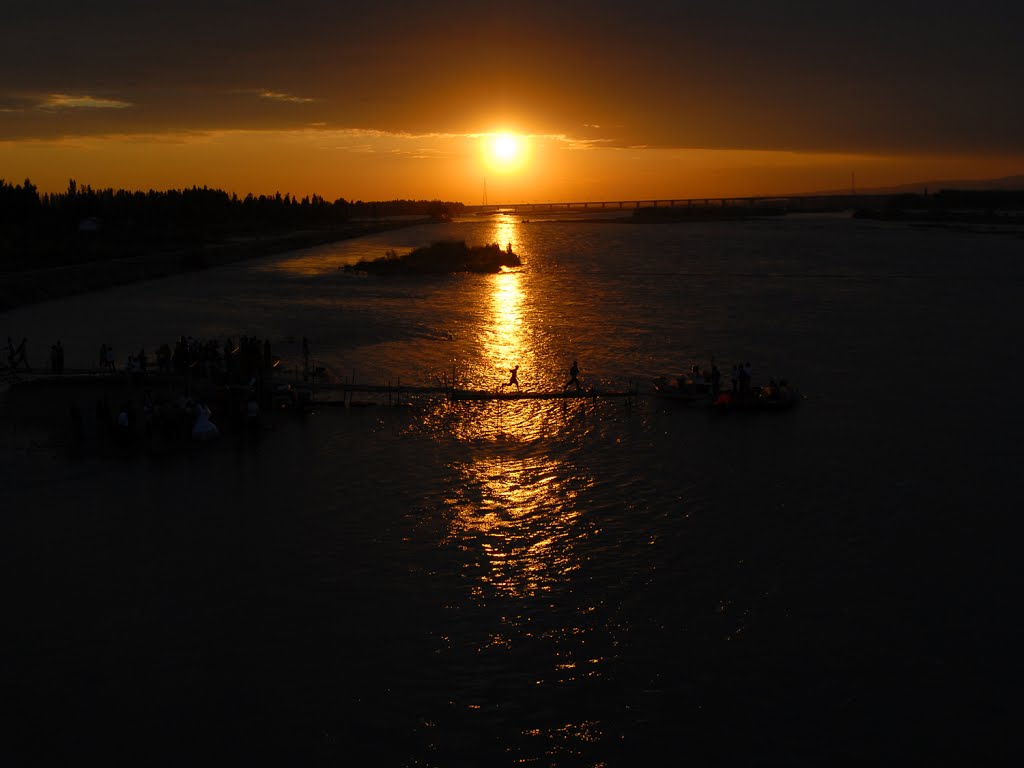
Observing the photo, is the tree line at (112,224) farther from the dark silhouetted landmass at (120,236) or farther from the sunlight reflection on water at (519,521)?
the sunlight reflection on water at (519,521)

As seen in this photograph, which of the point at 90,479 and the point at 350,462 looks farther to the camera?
the point at 350,462

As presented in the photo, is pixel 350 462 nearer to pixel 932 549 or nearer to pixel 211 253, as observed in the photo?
pixel 932 549

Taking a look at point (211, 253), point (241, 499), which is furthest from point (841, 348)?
point (211, 253)

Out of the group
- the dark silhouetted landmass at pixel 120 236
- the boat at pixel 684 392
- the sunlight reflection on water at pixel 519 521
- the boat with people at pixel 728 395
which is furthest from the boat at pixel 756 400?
the dark silhouetted landmass at pixel 120 236

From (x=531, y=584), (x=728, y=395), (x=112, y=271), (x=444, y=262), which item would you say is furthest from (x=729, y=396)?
(x=444, y=262)

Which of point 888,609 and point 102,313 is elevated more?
point 102,313

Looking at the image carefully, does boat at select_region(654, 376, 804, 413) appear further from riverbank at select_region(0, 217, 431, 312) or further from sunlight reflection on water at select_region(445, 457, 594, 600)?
riverbank at select_region(0, 217, 431, 312)
